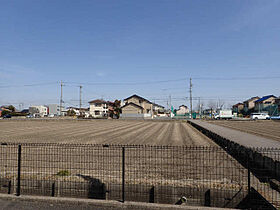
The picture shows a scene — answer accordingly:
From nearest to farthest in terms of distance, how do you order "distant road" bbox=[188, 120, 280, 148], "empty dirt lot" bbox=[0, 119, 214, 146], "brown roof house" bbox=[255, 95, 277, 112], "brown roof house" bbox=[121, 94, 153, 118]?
"distant road" bbox=[188, 120, 280, 148]
"empty dirt lot" bbox=[0, 119, 214, 146]
"brown roof house" bbox=[121, 94, 153, 118]
"brown roof house" bbox=[255, 95, 277, 112]

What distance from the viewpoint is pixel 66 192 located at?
434 cm

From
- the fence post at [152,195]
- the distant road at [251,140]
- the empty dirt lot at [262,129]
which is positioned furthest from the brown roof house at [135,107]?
the fence post at [152,195]

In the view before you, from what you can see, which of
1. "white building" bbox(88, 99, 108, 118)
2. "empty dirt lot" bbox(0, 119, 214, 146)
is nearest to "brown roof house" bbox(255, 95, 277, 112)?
"empty dirt lot" bbox(0, 119, 214, 146)

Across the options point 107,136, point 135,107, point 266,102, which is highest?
point 266,102

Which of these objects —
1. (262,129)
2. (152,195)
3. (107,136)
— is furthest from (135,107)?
(152,195)

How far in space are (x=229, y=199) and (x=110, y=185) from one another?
266 centimetres

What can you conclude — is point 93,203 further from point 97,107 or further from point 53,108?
point 53,108

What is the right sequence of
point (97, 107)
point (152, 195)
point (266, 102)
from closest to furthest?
point (152, 195)
point (266, 102)
point (97, 107)

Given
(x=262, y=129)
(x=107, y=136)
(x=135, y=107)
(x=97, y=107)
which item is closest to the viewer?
(x=107, y=136)

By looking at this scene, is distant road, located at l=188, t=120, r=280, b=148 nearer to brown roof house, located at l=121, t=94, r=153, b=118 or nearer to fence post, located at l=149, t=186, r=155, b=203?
fence post, located at l=149, t=186, r=155, b=203

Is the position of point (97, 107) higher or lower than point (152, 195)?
higher

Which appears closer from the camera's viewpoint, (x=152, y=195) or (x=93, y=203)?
(x=93, y=203)

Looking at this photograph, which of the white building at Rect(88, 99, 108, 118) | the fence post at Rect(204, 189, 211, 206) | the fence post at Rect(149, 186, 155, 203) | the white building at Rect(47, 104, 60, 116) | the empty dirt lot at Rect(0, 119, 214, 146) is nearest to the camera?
the fence post at Rect(204, 189, 211, 206)

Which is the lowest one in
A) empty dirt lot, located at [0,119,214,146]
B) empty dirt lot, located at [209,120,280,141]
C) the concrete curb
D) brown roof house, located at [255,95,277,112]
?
empty dirt lot, located at [0,119,214,146]
